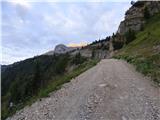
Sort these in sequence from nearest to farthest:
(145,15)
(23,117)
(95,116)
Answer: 1. (95,116)
2. (23,117)
3. (145,15)

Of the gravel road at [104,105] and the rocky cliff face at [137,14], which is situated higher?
the rocky cliff face at [137,14]

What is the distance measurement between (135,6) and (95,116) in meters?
135

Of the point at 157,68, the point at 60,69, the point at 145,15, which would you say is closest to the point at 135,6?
the point at 145,15

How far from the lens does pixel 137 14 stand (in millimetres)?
134625

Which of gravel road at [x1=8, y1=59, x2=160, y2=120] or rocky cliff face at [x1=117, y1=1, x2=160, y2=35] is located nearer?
gravel road at [x1=8, y1=59, x2=160, y2=120]

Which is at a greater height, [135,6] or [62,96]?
[135,6]

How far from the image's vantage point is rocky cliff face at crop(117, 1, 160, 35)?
129m

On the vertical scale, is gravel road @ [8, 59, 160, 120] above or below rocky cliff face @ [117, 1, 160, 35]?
below

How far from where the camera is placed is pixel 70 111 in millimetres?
16891

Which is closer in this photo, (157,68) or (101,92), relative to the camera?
(101,92)

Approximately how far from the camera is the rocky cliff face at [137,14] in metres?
129

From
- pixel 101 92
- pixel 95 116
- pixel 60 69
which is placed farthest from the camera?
pixel 60 69

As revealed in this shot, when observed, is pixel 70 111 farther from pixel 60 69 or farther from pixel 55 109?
pixel 60 69

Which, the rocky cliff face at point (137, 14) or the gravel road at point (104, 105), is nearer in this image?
the gravel road at point (104, 105)
